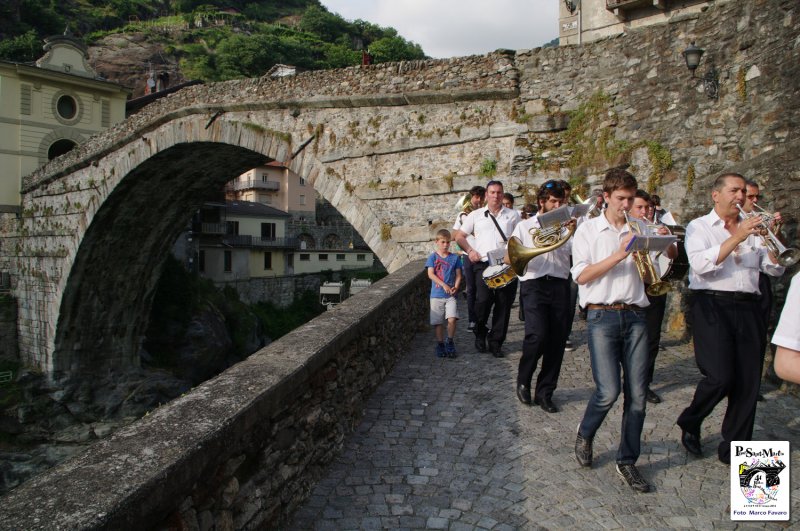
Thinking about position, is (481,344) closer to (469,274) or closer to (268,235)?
(469,274)

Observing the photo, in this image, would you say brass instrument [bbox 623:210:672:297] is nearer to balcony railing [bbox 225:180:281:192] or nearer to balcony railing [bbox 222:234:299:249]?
balcony railing [bbox 222:234:299:249]

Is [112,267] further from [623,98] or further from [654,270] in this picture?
[654,270]

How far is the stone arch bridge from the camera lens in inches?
244

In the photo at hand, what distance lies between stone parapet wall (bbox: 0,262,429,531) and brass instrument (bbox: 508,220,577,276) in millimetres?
1125

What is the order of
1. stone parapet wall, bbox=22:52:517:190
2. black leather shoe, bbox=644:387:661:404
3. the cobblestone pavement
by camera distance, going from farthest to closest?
stone parapet wall, bbox=22:52:517:190 → black leather shoe, bbox=644:387:661:404 → the cobblestone pavement

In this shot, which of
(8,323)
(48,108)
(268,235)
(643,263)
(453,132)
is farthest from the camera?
(268,235)

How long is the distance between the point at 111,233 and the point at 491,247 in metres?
15.5

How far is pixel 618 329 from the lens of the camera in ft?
9.62

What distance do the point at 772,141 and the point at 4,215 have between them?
22.1 m

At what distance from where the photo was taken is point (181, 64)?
170 feet

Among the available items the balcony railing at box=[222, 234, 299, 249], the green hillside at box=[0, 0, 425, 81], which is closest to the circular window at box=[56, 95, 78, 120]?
the balcony railing at box=[222, 234, 299, 249]

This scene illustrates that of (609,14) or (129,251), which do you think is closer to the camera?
(609,14)

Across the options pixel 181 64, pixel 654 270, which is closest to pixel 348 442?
pixel 654 270

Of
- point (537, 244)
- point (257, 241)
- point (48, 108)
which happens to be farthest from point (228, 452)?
point (257, 241)
